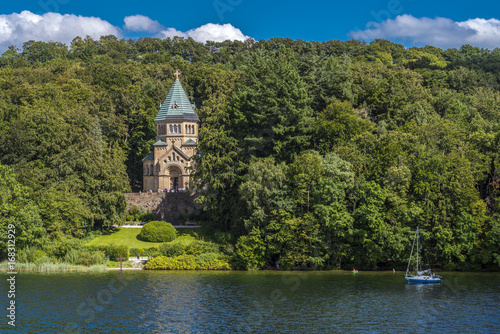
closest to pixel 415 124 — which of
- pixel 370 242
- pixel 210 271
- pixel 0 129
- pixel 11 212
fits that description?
pixel 370 242

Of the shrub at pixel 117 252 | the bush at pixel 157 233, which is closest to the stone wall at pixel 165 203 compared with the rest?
the bush at pixel 157 233

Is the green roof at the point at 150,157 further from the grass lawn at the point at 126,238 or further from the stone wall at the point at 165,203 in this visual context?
the grass lawn at the point at 126,238

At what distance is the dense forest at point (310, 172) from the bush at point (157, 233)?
4480 mm

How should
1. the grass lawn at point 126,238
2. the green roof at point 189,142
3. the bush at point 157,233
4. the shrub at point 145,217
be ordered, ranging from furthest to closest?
the green roof at point 189,142
the shrub at point 145,217
the bush at point 157,233
the grass lawn at point 126,238

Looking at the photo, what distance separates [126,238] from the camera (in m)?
79.8

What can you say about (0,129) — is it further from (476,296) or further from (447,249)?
(476,296)

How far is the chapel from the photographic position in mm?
103062

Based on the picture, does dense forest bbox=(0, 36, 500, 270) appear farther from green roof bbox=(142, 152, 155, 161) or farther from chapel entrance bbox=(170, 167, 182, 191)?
chapel entrance bbox=(170, 167, 182, 191)

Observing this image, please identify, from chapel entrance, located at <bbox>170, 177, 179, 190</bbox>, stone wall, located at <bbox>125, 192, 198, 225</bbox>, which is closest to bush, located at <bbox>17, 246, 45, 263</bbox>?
stone wall, located at <bbox>125, 192, 198, 225</bbox>

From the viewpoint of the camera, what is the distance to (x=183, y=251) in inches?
2881

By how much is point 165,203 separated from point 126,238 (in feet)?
40.1

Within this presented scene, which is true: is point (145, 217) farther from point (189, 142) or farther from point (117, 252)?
point (189, 142)

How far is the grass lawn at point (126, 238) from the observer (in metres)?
76.8

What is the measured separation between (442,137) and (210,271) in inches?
1233
